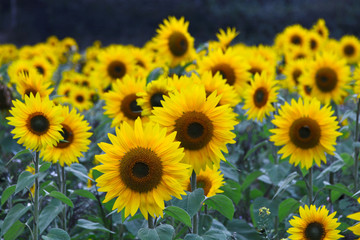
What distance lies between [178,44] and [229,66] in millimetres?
637

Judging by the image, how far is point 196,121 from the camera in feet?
7.49

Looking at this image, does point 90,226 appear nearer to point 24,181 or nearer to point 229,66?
point 24,181

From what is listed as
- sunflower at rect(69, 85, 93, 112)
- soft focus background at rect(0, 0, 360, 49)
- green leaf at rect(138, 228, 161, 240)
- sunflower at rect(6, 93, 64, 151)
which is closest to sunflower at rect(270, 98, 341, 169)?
green leaf at rect(138, 228, 161, 240)

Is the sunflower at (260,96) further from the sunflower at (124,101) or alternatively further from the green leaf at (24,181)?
the green leaf at (24,181)

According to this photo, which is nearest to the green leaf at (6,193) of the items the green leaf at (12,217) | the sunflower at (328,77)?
the green leaf at (12,217)

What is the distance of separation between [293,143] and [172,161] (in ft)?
3.35

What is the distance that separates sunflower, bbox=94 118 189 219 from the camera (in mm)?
2090

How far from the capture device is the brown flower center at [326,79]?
404cm

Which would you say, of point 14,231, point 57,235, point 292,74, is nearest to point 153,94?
point 57,235

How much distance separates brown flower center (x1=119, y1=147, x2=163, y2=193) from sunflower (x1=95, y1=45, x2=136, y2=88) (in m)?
2.55

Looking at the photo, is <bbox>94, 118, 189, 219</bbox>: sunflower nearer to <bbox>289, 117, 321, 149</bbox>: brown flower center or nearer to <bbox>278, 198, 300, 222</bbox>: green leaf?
<bbox>289, 117, 321, 149</bbox>: brown flower center

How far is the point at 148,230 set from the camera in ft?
7.08

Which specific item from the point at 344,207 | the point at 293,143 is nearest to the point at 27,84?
the point at 293,143

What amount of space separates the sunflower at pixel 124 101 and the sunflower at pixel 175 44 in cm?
97
